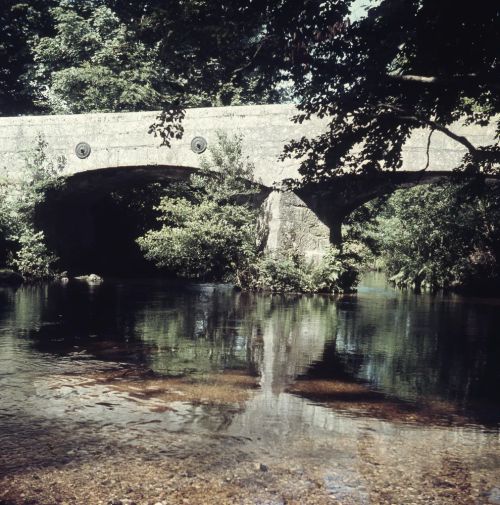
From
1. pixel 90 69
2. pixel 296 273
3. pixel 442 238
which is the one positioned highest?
pixel 90 69

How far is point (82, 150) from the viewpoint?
71.2 feet

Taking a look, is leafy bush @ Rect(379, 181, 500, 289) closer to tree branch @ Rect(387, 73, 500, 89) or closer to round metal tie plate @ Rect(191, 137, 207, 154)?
round metal tie plate @ Rect(191, 137, 207, 154)

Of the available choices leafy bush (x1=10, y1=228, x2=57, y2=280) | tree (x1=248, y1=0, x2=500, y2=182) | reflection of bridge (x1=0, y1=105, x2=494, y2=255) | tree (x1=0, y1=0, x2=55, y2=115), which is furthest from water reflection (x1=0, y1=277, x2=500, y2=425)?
tree (x1=0, y1=0, x2=55, y2=115)

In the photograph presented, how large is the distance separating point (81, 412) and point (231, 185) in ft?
49.0

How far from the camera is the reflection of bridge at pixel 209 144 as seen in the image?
18547mm

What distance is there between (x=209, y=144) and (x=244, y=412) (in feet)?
A: 49.8

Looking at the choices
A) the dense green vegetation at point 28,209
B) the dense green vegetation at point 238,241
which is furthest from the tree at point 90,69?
the dense green vegetation at point 238,241

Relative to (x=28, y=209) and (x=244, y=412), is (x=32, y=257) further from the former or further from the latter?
(x=244, y=412)

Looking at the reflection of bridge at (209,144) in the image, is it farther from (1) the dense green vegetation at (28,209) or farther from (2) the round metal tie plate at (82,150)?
(1) the dense green vegetation at (28,209)

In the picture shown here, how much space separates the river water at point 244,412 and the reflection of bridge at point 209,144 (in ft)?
23.9

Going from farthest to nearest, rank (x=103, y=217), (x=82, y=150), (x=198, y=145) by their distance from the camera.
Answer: (x=103, y=217) → (x=82, y=150) → (x=198, y=145)

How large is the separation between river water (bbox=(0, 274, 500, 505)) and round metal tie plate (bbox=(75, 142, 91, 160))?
32.4 feet

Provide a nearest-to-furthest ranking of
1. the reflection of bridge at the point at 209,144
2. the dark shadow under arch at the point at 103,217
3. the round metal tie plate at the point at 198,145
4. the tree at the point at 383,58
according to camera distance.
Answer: the tree at the point at 383,58 → the reflection of bridge at the point at 209,144 → the round metal tie plate at the point at 198,145 → the dark shadow under arch at the point at 103,217

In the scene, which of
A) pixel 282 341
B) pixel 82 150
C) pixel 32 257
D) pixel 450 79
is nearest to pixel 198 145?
pixel 82 150
